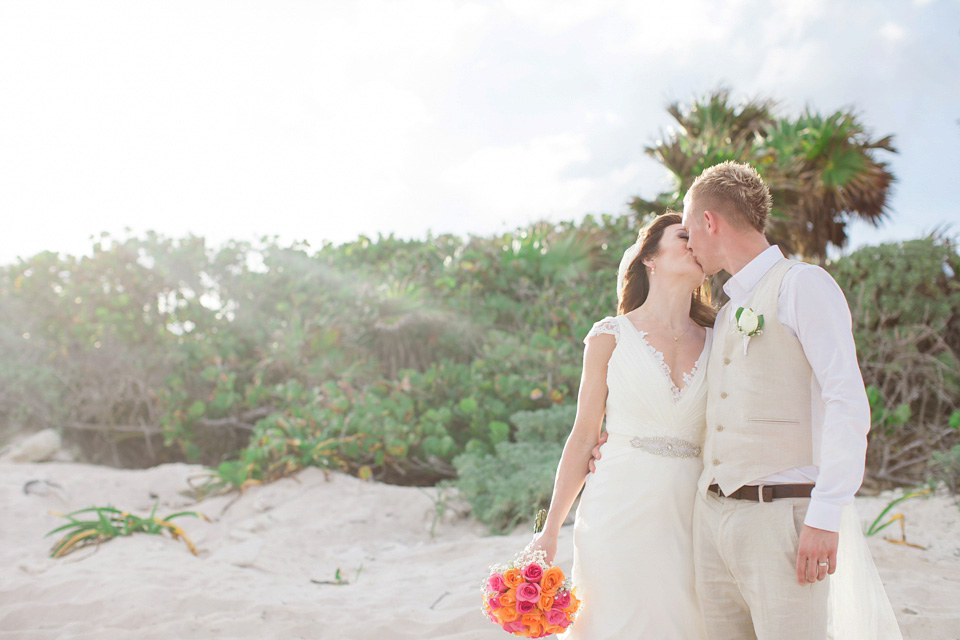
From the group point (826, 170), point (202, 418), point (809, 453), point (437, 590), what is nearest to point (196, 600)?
point (437, 590)

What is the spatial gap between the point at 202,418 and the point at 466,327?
11.4 ft

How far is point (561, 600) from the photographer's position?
210 centimetres

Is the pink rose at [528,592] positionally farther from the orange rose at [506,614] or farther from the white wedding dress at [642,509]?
the white wedding dress at [642,509]

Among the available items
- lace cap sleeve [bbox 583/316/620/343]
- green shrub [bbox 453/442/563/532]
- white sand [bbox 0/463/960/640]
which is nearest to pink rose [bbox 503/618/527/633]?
lace cap sleeve [bbox 583/316/620/343]

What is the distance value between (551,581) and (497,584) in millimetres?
188

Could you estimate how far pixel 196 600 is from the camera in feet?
11.5

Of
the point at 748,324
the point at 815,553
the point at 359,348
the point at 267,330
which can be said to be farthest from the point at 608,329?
the point at 267,330

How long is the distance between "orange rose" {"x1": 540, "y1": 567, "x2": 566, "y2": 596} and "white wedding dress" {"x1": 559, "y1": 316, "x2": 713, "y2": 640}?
21 centimetres

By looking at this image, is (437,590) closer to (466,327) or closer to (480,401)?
(480,401)

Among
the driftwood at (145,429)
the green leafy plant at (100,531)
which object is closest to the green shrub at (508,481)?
the green leafy plant at (100,531)

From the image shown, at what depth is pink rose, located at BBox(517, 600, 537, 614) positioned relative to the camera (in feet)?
6.77

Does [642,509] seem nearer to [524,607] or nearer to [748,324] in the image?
[524,607]

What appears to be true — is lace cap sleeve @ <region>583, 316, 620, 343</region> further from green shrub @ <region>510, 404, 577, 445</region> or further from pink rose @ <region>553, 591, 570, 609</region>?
green shrub @ <region>510, 404, 577, 445</region>

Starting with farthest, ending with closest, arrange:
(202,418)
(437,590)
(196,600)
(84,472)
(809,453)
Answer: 1. (202,418)
2. (84,472)
3. (437,590)
4. (196,600)
5. (809,453)
